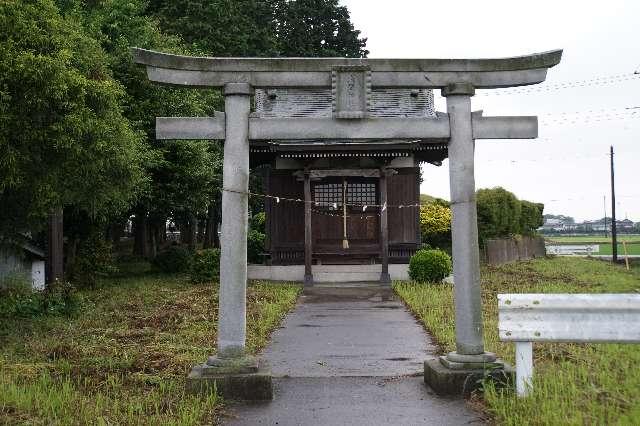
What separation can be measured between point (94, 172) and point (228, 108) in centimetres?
512

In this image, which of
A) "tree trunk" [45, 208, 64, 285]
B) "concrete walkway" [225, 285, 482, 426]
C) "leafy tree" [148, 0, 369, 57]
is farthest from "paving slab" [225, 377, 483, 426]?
"leafy tree" [148, 0, 369, 57]

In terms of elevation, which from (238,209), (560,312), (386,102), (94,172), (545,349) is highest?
(386,102)

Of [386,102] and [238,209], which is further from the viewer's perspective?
[386,102]

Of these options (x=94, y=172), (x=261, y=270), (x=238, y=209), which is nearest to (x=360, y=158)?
(x=261, y=270)

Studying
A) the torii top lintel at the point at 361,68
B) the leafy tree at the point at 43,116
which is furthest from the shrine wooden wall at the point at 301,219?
the torii top lintel at the point at 361,68

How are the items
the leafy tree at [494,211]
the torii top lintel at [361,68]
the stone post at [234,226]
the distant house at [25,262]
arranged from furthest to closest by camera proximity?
the leafy tree at [494,211], the distant house at [25,262], the torii top lintel at [361,68], the stone post at [234,226]

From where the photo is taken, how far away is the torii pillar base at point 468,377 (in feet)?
21.6

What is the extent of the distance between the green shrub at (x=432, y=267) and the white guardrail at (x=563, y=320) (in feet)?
42.4

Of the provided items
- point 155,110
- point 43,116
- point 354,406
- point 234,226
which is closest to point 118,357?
point 234,226

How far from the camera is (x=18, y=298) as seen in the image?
13.2 m

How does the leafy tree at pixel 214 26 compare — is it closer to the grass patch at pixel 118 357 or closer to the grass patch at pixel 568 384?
the grass patch at pixel 118 357

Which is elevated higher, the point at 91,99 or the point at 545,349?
the point at 91,99

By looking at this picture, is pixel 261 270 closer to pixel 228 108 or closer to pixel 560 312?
pixel 228 108

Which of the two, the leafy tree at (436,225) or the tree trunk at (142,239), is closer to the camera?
the leafy tree at (436,225)
